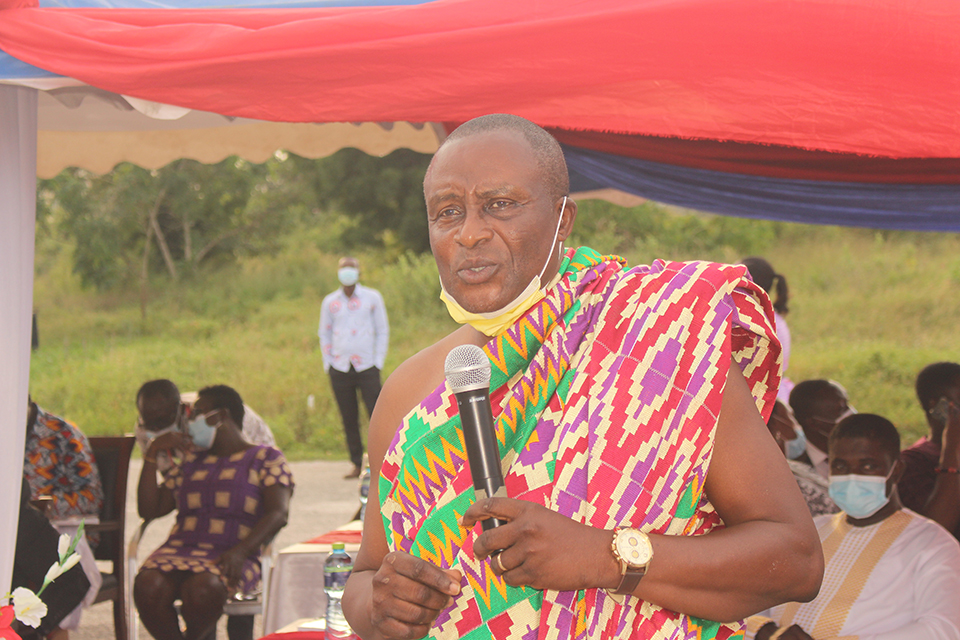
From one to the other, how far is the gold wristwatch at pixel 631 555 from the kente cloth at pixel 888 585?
2.02 metres

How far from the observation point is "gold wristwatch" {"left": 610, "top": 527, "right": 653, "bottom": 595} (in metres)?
1.21

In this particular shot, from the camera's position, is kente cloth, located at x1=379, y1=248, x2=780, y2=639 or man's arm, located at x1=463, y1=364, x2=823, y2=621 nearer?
man's arm, located at x1=463, y1=364, x2=823, y2=621

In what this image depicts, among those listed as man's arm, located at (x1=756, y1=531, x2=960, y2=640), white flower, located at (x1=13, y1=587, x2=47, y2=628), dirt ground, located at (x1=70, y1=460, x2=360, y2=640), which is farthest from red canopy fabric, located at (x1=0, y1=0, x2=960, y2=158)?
dirt ground, located at (x1=70, y1=460, x2=360, y2=640)

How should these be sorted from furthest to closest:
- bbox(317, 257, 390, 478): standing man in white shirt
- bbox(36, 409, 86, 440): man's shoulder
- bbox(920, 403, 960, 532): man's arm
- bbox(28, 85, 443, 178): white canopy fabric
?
1. bbox(317, 257, 390, 478): standing man in white shirt
2. bbox(28, 85, 443, 178): white canopy fabric
3. bbox(36, 409, 86, 440): man's shoulder
4. bbox(920, 403, 960, 532): man's arm

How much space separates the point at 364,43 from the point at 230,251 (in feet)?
50.2

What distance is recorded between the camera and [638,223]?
1552 cm

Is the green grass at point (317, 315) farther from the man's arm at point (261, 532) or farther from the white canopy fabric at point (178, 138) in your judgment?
the man's arm at point (261, 532)

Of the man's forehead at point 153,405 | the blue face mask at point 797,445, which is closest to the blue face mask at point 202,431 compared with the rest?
the man's forehead at point 153,405

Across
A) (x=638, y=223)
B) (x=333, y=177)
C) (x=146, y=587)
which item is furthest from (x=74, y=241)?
(x=146, y=587)

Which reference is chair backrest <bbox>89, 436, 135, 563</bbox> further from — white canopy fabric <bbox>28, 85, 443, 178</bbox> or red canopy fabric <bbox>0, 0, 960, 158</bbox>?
red canopy fabric <bbox>0, 0, 960, 158</bbox>

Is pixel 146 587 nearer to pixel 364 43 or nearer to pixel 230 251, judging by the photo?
pixel 364 43

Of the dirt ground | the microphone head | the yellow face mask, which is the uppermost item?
the yellow face mask

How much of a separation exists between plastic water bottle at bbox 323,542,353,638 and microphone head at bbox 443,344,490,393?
136 cm

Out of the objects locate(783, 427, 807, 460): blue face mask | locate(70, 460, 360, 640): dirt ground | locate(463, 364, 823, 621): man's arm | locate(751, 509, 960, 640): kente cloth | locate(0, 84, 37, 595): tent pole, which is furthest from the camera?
locate(70, 460, 360, 640): dirt ground
